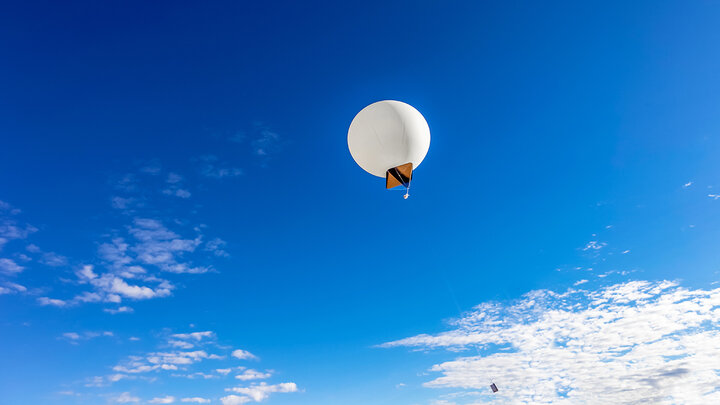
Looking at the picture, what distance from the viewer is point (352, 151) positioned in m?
16.3

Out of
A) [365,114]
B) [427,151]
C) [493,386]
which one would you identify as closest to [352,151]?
[365,114]

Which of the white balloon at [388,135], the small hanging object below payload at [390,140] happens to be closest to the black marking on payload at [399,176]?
the small hanging object below payload at [390,140]

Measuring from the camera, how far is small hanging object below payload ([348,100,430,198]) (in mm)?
14914

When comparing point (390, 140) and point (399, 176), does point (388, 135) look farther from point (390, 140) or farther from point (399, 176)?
point (399, 176)

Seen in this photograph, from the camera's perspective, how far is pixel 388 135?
14.9 m

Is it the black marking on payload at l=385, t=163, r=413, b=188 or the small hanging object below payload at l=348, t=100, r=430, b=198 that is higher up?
the small hanging object below payload at l=348, t=100, r=430, b=198

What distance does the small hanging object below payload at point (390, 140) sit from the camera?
1491 centimetres

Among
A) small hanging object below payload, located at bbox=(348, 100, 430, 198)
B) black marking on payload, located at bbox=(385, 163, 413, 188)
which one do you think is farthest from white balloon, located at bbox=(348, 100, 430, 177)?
black marking on payload, located at bbox=(385, 163, 413, 188)

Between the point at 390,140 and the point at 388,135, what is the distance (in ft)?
0.78

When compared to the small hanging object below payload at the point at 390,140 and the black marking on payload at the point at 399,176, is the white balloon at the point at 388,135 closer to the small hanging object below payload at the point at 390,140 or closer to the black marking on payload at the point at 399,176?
the small hanging object below payload at the point at 390,140

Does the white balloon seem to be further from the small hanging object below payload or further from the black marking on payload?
the black marking on payload

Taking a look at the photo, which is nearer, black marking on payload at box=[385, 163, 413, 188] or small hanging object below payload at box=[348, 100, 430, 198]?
small hanging object below payload at box=[348, 100, 430, 198]

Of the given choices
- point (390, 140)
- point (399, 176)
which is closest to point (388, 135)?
point (390, 140)

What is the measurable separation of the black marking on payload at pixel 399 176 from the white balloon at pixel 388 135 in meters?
0.21
